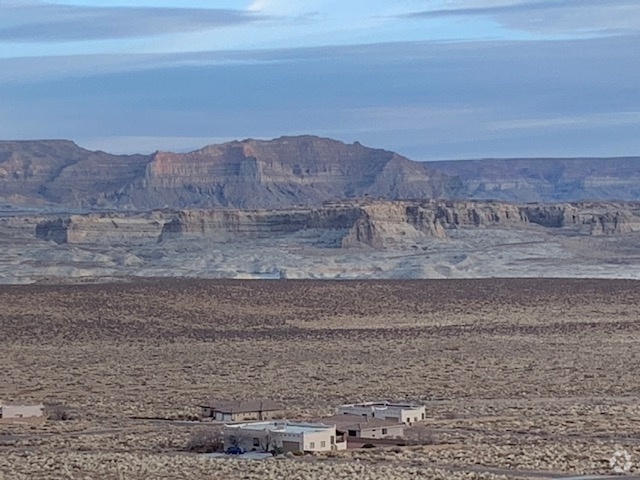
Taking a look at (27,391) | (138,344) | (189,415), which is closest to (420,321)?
(138,344)

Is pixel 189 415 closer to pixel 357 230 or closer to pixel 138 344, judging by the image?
pixel 138 344

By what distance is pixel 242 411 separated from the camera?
4075cm

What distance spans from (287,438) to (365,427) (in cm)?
270

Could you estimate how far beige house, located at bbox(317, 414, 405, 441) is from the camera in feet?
118

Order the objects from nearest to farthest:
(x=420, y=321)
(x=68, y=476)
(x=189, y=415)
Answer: (x=68, y=476), (x=189, y=415), (x=420, y=321)

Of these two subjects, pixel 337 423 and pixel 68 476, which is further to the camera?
pixel 337 423

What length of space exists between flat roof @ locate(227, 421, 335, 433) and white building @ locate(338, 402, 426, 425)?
8.78 feet

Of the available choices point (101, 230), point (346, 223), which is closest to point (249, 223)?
point (346, 223)

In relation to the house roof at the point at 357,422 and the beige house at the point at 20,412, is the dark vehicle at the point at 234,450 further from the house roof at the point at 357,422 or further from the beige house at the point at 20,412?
the beige house at the point at 20,412

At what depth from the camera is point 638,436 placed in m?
36.1

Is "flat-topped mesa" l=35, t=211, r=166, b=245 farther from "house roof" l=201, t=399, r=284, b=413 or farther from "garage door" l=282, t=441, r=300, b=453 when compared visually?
"garage door" l=282, t=441, r=300, b=453

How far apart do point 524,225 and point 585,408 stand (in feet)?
347

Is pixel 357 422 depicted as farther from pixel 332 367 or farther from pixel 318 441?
pixel 332 367

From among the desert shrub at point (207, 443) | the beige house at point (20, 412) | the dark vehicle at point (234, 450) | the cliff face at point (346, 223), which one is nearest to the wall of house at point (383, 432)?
the dark vehicle at point (234, 450)
